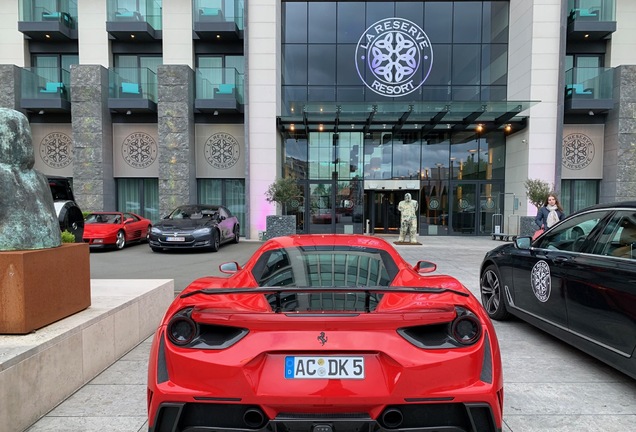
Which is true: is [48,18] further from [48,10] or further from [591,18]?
[591,18]

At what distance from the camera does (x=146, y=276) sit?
7875 millimetres

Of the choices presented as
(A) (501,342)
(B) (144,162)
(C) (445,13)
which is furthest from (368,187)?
(A) (501,342)

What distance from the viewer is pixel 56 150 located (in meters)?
19.0

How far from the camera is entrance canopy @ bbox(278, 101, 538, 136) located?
51.1ft

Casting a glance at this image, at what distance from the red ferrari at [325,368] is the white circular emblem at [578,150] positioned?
783 inches

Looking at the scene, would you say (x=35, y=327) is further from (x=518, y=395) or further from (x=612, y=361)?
(x=612, y=361)

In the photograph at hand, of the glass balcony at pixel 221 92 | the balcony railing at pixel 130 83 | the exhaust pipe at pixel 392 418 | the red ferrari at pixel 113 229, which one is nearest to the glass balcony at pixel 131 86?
the balcony railing at pixel 130 83

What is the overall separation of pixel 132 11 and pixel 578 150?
892 inches

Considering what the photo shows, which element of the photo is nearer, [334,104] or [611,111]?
[334,104]

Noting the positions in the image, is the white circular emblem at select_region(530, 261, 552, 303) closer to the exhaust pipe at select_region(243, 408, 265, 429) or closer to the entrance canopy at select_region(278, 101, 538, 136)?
the exhaust pipe at select_region(243, 408, 265, 429)

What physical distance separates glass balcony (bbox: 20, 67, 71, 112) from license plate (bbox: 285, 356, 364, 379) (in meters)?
20.9

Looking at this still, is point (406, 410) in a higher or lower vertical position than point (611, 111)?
lower

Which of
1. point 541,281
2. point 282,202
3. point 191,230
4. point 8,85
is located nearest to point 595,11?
point 282,202

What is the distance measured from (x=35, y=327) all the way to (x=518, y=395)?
13.0 feet
